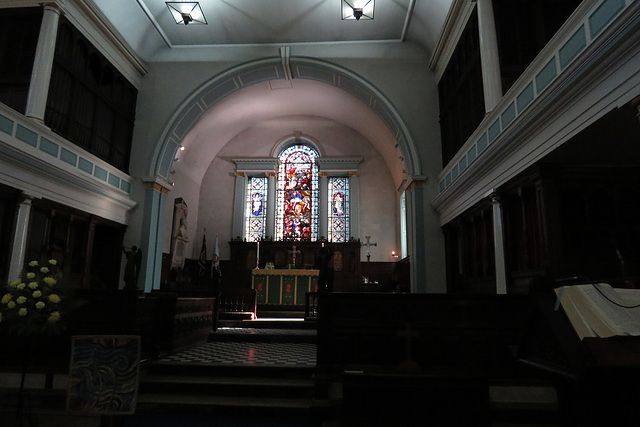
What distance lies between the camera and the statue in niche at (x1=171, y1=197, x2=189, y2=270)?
13672 mm

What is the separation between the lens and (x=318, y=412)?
4145 mm

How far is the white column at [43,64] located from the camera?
7.97 meters

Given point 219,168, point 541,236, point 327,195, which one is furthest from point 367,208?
point 541,236

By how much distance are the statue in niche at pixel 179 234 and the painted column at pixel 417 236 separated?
24.9 ft

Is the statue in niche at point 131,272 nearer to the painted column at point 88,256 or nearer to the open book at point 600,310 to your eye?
the painted column at point 88,256

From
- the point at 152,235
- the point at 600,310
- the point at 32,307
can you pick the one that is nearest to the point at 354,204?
the point at 152,235

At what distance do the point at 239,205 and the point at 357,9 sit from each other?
8810mm

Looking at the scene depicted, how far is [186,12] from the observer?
34.2 ft

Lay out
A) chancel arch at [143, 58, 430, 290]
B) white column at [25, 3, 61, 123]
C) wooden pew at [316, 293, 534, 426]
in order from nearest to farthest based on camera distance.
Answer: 1. wooden pew at [316, 293, 534, 426]
2. white column at [25, 3, 61, 123]
3. chancel arch at [143, 58, 430, 290]

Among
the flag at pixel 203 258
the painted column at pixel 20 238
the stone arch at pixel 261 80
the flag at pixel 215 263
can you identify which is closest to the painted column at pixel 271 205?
the flag at pixel 215 263

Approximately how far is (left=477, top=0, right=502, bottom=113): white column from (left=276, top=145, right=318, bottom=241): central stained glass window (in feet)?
32.1

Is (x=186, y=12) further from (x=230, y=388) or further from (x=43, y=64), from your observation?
(x=230, y=388)

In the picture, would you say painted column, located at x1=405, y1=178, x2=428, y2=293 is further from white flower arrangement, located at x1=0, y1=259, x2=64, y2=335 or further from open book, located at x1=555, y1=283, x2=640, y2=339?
open book, located at x1=555, y1=283, x2=640, y2=339

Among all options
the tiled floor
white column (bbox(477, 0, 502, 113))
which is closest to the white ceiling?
white column (bbox(477, 0, 502, 113))
